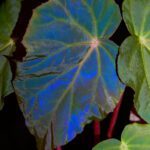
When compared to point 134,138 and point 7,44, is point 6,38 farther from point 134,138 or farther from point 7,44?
point 134,138

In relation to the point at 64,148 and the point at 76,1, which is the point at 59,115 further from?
the point at 64,148

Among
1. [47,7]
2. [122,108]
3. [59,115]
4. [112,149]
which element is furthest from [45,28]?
[122,108]

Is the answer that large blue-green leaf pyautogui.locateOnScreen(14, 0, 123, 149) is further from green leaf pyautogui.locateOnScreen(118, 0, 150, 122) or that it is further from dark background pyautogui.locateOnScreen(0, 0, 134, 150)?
dark background pyautogui.locateOnScreen(0, 0, 134, 150)

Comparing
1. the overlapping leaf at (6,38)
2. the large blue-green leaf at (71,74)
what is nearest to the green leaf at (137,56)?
the large blue-green leaf at (71,74)

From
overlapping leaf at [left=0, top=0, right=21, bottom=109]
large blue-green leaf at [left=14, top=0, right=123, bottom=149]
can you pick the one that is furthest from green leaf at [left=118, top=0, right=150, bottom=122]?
overlapping leaf at [left=0, top=0, right=21, bottom=109]

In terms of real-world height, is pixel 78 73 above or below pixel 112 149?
above

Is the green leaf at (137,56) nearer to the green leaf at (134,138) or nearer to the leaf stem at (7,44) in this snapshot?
the green leaf at (134,138)

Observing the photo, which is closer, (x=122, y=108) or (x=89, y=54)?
(x=89, y=54)
